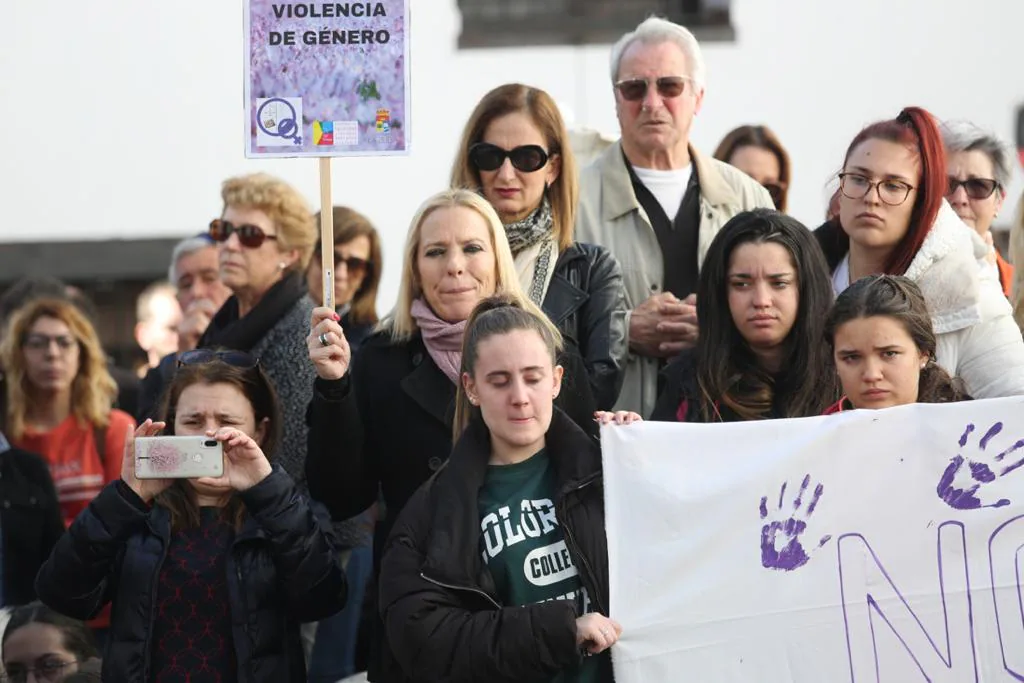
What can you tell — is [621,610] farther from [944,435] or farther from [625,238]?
[625,238]

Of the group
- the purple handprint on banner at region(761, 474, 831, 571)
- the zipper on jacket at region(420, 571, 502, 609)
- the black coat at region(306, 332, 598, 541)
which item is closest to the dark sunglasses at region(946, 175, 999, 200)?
the black coat at region(306, 332, 598, 541)

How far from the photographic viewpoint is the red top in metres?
6.55

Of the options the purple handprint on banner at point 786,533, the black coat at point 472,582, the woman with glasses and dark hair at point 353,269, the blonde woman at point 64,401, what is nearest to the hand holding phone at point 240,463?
the black coat at point 472,582

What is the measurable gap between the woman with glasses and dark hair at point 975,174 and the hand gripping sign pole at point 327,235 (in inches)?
79.0

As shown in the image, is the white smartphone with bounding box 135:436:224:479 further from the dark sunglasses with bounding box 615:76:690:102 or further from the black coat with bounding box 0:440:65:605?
the dark sunglasses with bounding box 615:76:690:102

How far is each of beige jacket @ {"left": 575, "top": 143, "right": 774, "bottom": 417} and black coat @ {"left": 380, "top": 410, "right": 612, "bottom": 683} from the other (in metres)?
1.35

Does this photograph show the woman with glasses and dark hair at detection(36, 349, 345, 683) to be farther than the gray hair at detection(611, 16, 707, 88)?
No

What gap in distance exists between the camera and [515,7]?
32.8ft

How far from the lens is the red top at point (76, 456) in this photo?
655 cm

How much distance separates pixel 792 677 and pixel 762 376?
95 cm

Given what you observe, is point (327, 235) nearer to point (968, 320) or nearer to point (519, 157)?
point (519, 157)

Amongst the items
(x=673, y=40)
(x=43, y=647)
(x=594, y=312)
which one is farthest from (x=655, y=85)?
(x=43, y=647)

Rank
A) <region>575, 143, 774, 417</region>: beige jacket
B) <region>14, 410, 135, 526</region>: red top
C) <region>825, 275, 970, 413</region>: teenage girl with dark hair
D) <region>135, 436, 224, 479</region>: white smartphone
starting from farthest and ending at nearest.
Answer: <region>14, 410, 135, 526</region>: red top, <region>575, 143, 774, 417</region>: beige jacket, <region>135, 436, 224, 479</region>: white smartphone, <region>825, 275, 970, 413</region>: teenage girl with dark hair

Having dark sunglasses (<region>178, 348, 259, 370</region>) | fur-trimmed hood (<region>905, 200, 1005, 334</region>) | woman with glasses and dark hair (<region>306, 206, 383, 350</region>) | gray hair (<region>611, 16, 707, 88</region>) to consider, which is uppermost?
gray hair (<region>611, 16, 707, 88</region>)
